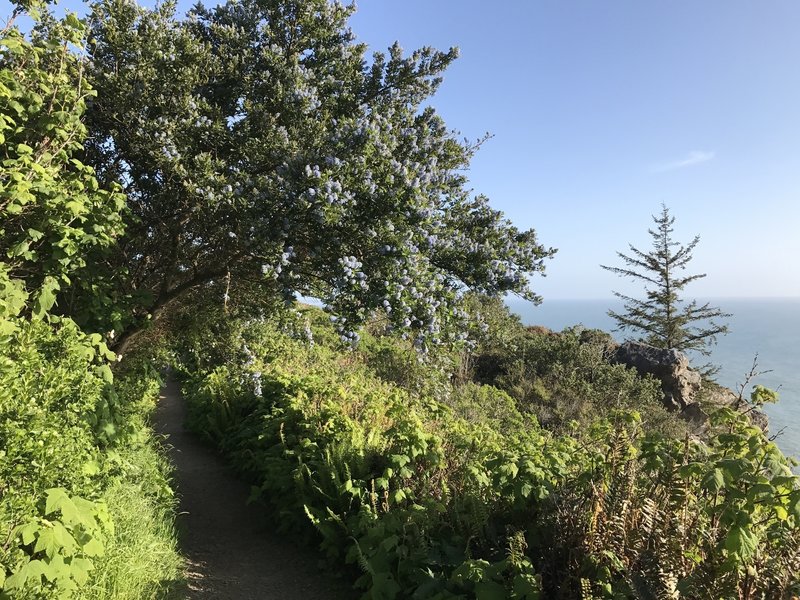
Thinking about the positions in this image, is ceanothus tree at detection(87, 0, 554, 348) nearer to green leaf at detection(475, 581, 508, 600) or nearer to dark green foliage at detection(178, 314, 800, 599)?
dark green foliage at detection(178, 314, 800, 599)

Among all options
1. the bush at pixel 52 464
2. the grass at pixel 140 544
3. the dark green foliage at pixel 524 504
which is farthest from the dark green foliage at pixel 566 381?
the bush at pixel 52 464

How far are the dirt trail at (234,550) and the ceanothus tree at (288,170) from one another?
262 cm

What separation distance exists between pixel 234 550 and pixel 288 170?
4578 millimetres

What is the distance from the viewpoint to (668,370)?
18.3 metres

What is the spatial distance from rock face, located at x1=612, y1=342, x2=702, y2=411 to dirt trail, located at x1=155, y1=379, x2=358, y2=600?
15667mm

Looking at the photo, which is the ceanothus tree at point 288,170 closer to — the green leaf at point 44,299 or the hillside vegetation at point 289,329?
the hillside vegetation at point 289,329

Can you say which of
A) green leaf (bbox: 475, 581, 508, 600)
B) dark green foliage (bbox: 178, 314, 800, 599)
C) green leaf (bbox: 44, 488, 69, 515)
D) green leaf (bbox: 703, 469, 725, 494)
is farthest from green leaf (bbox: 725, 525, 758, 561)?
green leaf (bbox: 44, 488, 69, 515)

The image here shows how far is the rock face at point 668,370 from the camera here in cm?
1814

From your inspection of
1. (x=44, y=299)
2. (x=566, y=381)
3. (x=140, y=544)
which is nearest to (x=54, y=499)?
(x=44, y=299)

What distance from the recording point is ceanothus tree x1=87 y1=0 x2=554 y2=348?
504 cm

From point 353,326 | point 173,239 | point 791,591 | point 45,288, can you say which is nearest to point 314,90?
point 173,239

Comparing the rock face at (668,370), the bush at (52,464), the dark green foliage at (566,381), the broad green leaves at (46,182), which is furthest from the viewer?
the rock face at (668,370)

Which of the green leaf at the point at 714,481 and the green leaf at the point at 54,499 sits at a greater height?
the green leaf at the point at 714,481

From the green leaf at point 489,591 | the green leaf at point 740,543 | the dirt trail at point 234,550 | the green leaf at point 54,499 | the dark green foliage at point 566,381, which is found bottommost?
the dirt trail at point 234,550
